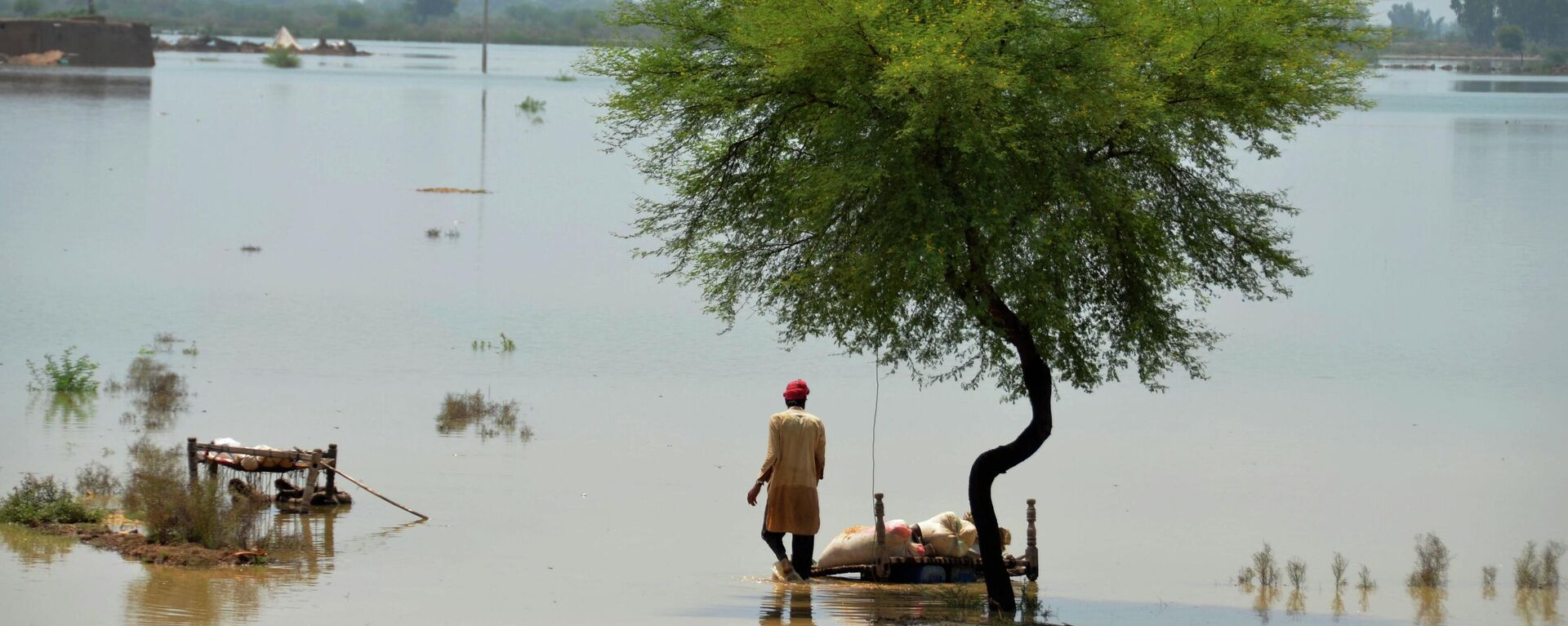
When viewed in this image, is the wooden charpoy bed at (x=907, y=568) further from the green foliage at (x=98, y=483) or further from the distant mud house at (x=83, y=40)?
the distant mud house at (x=83, y=40)

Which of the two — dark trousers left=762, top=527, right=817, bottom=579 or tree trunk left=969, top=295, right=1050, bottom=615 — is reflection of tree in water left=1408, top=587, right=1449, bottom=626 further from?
dark trousers left=762, top=527, right=817, bottom=579

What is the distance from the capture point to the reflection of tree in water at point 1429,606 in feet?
49.5

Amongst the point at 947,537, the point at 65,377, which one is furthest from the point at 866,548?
the point at 65,377

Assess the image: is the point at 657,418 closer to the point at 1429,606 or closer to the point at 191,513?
the point at 191,513

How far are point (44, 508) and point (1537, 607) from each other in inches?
493

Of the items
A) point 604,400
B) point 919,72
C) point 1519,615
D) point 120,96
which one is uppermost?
point 120,96

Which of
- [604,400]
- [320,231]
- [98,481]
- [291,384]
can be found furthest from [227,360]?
[320,231]

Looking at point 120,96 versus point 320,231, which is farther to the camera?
point 120,96

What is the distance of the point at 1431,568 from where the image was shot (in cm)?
1694

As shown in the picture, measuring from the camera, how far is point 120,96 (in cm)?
10606

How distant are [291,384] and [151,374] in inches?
75.1

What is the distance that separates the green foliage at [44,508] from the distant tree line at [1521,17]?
18776cm

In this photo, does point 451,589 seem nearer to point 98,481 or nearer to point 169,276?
point 98,481

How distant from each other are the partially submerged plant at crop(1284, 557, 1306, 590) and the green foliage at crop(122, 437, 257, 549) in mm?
8839
